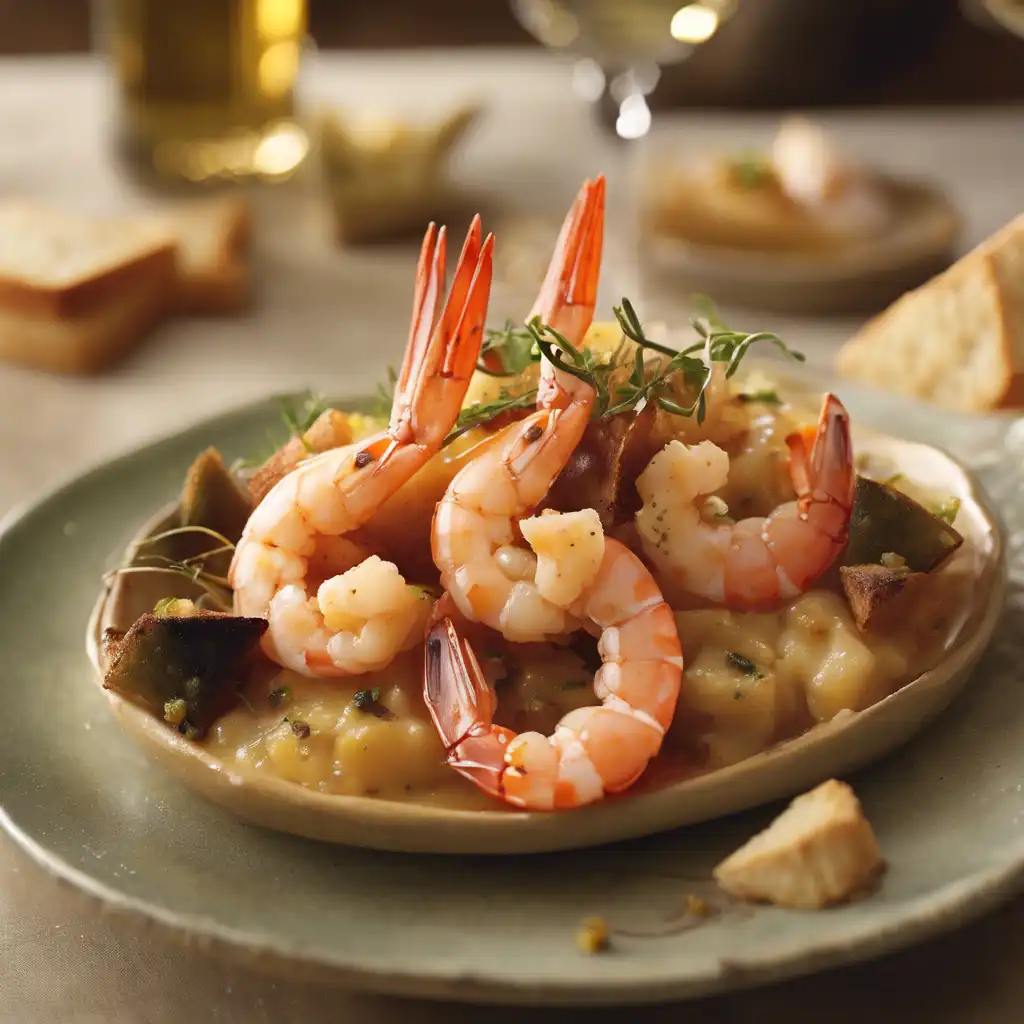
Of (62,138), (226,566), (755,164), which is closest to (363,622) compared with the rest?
(226,566)

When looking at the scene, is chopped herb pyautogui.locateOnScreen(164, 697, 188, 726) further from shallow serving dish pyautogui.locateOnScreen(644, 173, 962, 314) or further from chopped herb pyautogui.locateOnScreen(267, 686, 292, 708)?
shallow serving dish pyautogui.locateOnScreen(644, 173, 962, 314)

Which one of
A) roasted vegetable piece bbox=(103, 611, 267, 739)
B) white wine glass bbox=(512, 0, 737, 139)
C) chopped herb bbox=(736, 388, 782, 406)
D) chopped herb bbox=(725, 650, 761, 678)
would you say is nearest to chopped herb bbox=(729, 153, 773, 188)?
white wine glass bbox=(512, 0, 737, 139)

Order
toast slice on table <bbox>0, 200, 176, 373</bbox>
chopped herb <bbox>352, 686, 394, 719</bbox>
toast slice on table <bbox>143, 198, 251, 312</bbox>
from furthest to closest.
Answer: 1. toast slice on table <bbox>143, 198, 251, 312</bbox>
2. toast slice on table <bbox>0, 200, 176, 373</bbox>
3. chopped herb <bbox>352, 686, 394, 719</bbox>

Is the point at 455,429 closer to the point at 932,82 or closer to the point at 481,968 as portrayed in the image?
the point at 481,968

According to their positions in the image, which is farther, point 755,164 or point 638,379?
point 755,164

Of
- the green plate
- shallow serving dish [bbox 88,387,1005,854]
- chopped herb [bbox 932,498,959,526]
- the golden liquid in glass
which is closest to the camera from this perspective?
the green plate
